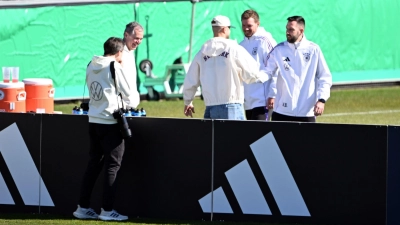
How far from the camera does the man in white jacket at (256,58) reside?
40.5ft

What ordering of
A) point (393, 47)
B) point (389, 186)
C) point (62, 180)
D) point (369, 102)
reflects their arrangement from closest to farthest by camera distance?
point (389, 186), point (62, 180), point (369, 102), point (393, 47)

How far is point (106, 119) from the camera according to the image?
406 inches

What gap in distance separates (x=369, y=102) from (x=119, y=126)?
40.1ft

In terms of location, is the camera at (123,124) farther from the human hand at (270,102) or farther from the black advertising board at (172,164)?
the human hand at (270,102)

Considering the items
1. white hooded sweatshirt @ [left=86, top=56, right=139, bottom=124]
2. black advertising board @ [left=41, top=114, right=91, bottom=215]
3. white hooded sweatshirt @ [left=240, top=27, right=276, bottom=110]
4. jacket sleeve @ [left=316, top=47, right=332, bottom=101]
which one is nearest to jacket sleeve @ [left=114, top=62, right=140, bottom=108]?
white hooded sweatshirt @ [left=86, top=56, right=139, bottom=124]

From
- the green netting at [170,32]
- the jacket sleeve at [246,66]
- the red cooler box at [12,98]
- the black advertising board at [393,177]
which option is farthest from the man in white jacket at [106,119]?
the green netting at [170,32]

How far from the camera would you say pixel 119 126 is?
33.7 ft

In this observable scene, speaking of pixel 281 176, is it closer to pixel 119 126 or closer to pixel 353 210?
pixel 353 210

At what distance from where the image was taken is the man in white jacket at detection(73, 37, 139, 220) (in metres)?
10.3

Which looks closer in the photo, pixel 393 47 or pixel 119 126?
pixel 119 126

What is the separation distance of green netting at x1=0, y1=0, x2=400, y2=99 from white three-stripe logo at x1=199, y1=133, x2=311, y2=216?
35.8 ft

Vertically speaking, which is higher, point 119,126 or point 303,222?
point 119,126

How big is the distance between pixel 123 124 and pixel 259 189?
1492 millimetres

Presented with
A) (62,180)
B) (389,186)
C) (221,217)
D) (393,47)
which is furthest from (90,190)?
(393,47)
